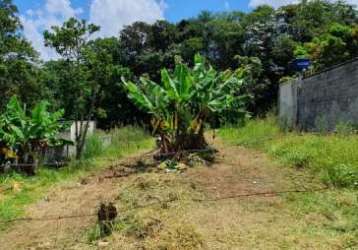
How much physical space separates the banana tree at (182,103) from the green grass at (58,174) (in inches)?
77.5

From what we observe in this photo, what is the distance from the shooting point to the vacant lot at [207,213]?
464 centimetres

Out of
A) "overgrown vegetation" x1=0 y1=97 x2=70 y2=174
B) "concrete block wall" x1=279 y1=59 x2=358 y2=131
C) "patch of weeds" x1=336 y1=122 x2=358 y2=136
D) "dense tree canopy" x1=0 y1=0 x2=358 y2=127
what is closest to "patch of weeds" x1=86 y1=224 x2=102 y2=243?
"patch of weeds" x1=336 y1=122 x2=358 y2=136

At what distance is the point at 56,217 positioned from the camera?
6.69 m

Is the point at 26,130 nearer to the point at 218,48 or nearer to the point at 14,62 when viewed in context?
the point at 14,62

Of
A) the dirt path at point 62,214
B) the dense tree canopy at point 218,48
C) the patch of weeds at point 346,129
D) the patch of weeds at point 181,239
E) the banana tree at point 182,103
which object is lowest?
the dirt path at point 62,214

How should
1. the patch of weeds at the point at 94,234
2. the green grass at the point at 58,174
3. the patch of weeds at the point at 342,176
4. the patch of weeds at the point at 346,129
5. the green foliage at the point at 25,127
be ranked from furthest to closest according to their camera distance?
the green foliage at the point at 25,127, the patch of weeds at the point at 346,129, the green grass at the point at 58,174, the patch of weeds at the point at 342,176, the patch of weeds at the point at 94,234

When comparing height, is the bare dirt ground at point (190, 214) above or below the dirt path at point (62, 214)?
above

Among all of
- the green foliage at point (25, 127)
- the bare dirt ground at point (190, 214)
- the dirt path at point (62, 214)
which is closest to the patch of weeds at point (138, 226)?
the bare dirt ground at point (190, 214)

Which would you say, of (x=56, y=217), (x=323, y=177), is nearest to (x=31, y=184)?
(x=56, y=217)

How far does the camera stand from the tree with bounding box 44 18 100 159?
12797 millimetres

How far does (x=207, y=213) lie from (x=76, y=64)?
872 centimetres

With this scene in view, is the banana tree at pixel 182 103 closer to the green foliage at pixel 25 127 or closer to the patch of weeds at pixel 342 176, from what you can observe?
the green foliage at pixel 25 127

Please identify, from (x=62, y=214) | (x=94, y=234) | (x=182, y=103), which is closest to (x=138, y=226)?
(x=94, y=234)

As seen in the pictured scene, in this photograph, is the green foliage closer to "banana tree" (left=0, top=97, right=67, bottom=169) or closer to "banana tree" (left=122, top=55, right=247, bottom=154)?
"banana tree" (left=0, top=97, right=67, bottom=169)
